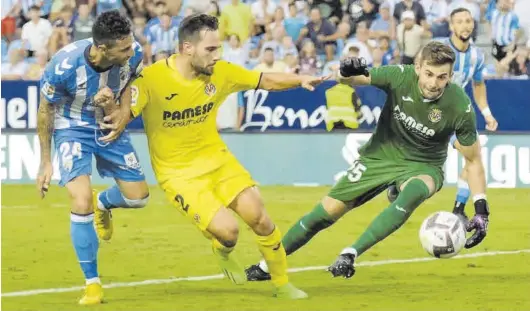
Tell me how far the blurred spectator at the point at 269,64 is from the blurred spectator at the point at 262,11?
150cm

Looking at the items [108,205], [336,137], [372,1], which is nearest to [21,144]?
[336,137]

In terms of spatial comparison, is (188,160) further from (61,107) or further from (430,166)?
(430,166)

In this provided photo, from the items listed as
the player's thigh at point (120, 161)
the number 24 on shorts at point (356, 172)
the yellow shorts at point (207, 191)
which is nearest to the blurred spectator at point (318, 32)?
the number 24 on shorts at point (356, 172)

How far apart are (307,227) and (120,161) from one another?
1.55 meters

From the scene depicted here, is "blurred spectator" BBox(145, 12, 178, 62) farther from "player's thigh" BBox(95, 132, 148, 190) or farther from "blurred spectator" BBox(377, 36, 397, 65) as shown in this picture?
"player's thigh" BBox(95, 132, 148, 190)

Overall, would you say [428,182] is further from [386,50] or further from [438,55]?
[386,50]

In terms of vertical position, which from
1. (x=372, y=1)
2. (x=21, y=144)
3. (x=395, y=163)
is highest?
(x=395, y=163)

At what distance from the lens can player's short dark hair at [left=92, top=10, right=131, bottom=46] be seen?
914 cm

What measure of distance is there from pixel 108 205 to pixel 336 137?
296 inches

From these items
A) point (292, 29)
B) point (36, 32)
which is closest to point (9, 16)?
point (36, 32)

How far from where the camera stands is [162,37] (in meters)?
21.4

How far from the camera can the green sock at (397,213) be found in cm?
1003

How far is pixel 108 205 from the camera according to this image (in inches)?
442

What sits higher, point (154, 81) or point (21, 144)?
point (154, 81)
